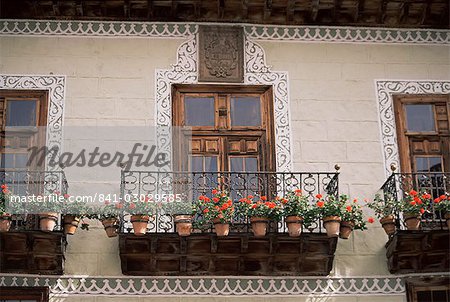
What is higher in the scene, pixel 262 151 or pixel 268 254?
pixel 262 151

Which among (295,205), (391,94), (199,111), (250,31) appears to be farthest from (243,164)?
(391,94)

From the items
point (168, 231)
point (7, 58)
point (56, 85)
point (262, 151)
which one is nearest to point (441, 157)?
point (262, 151)

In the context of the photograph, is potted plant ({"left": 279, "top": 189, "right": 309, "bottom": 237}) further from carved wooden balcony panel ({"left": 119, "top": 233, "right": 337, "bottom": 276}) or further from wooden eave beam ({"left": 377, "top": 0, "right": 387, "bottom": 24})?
wooden eave beam ({"left": 377, "top": 0, "right": 387, "bottom": 24})

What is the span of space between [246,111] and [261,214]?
1.97 metres

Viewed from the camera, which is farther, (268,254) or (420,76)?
(420,76)

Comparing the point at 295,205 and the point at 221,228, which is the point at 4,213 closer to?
the point at 221,228

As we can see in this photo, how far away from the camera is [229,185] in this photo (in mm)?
11695

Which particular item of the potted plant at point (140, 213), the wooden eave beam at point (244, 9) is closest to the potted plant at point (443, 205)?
the potted plant at point (140, 213)

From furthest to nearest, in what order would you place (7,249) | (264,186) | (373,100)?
(373,100)
(264,186)
(7,249)

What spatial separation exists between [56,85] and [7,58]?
2.64 ft

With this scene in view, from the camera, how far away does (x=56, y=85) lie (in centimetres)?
1234

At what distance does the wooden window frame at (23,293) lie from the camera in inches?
436

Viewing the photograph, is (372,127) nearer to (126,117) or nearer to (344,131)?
(344,131)

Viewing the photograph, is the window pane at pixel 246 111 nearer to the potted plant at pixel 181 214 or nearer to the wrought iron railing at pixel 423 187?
the potted plant at pixel 181 214
